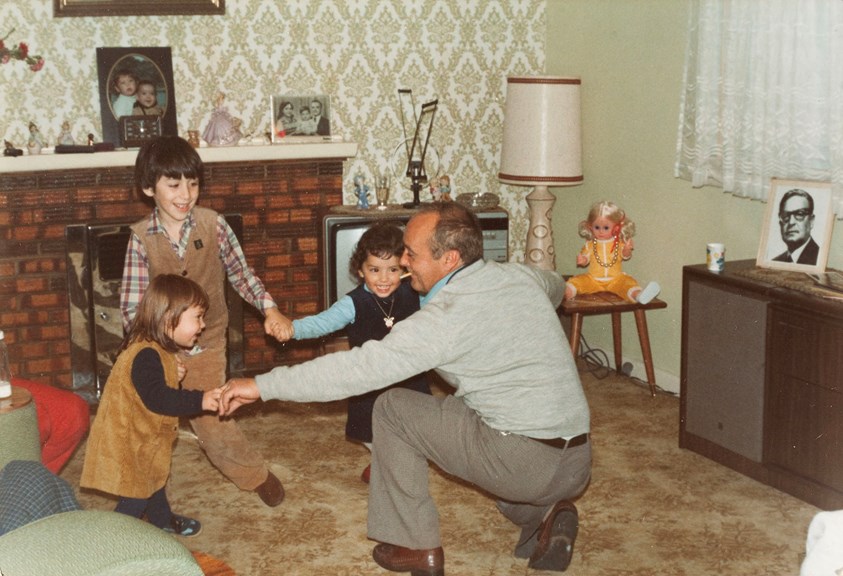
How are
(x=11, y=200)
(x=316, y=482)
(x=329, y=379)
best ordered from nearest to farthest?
(x=329, y=379)
(x=316, y=482)
(x=11, y=200)

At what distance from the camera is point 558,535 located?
3.03 meters

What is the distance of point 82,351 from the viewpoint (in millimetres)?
4832

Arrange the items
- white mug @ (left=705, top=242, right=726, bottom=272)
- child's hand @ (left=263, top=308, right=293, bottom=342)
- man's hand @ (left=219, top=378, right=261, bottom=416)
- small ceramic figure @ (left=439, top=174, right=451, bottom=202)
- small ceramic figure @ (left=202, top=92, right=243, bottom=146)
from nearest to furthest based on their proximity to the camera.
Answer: man's hand @ (left=219, top=378, right=261, bottom=416)
child's hand @ (left=263, top=308, right=293, bottom=342)
white mug @ (left=705, top=242, right=726, bottom=272)
small ceramic figure @ (left=202, top=92, right=243, bottom=146)
small ceramic figure @ (left=439, top=174, right=451, bottom=202)

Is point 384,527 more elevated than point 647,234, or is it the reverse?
point 647,234

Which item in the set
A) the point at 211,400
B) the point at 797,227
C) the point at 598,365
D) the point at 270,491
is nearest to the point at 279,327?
the point at 211,400

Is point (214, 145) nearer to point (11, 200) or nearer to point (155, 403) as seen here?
point (11, 200)

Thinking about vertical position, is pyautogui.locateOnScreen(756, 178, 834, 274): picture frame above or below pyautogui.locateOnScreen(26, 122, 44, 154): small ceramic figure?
below

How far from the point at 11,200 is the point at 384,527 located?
8.64 feet

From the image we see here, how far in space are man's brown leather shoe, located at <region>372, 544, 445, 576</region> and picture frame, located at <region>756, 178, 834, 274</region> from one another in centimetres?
171

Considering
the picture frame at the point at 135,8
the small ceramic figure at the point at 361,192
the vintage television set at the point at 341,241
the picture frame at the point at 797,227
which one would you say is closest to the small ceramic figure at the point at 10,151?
the picture frame at the point at 135,8

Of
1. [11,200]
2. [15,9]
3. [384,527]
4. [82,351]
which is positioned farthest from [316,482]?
[15,9]

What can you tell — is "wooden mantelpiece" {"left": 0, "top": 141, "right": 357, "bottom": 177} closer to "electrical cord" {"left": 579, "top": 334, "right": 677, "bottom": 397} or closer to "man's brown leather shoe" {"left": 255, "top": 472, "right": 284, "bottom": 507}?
"electrical cord" {"left": 579, "top": 334, "right": 677, "bottom": 397}

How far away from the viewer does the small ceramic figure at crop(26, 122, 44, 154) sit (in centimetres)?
472

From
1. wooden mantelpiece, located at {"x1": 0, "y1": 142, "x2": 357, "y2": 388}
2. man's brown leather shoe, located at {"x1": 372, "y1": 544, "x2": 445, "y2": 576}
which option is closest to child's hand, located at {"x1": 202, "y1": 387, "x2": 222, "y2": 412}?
man's brown leather shoe, located at {"x1": 372, "y1": 544, "x2": 445, "y2": 576}
